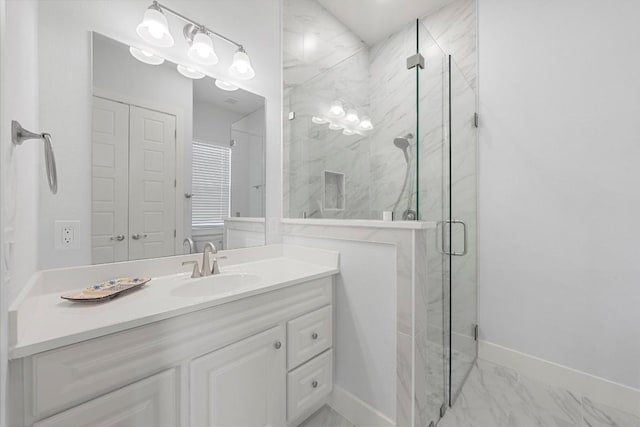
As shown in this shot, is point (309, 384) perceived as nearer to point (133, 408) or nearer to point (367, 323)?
point (367, 323)

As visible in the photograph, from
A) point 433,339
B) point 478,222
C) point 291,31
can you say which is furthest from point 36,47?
point 478,222

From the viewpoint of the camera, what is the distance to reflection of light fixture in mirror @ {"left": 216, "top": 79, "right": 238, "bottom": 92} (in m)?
1.57

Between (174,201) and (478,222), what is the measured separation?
2.15 metres

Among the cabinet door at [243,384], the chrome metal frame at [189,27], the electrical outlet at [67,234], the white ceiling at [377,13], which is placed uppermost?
the white ceiling at [377,13]

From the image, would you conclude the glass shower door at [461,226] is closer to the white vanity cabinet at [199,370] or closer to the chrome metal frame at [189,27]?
the white vanity cabinet at [199,370]

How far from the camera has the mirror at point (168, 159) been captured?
1.18m

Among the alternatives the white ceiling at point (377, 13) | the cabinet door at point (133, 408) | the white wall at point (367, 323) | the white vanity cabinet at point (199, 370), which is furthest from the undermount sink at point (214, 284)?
the white ceiling at point (377, 13)

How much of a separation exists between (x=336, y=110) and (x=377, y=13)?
1.03 m

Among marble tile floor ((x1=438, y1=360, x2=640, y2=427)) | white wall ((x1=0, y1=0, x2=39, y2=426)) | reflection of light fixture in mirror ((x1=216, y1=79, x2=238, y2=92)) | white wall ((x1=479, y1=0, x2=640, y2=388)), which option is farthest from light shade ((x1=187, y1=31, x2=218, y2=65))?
marble tile floor ((x1=438, y1=360, x2=640, y2=427))

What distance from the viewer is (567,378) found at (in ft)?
5.44

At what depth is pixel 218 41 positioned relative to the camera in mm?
1575

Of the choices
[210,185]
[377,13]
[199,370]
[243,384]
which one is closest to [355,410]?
[243,384]

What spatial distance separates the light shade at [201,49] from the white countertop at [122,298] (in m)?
1.12

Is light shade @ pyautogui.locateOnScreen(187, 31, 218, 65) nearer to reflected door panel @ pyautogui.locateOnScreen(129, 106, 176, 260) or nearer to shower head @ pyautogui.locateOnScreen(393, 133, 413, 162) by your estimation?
reflected door panel @ pyautogui.locateOnScreen(129, 106, 176, 260)
